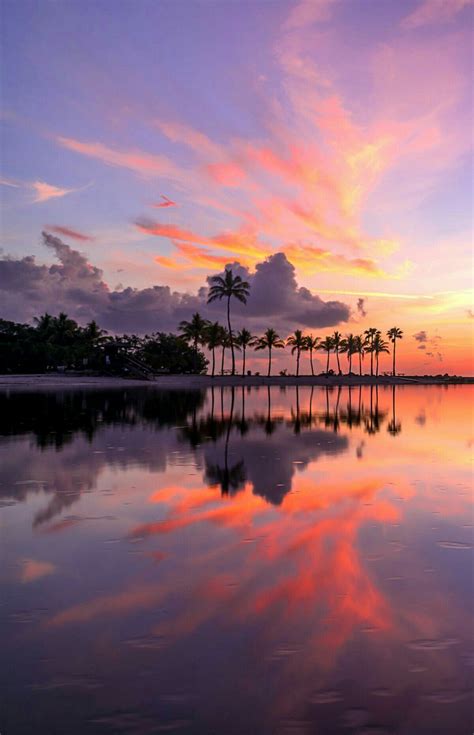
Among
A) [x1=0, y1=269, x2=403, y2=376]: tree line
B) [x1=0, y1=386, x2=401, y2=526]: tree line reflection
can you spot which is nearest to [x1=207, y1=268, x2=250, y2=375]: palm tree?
[x1=0, y1=269, x2=403, y2=376]: tree line

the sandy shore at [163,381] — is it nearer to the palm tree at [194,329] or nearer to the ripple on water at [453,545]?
the palm tree at [194,329]

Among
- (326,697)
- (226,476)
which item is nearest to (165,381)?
(226,476)

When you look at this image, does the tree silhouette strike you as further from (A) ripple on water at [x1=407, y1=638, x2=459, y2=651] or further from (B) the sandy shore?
(A) ripple on water at [x1=407, y1=638, x2=459, y2=651]

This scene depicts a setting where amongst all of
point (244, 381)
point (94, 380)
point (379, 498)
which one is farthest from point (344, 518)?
point (244, 381)

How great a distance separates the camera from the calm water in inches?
137

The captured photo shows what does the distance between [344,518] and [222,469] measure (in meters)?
4.43

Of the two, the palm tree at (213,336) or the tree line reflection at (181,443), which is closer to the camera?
the tree line reflection at (181,443)

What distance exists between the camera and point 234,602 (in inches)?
196

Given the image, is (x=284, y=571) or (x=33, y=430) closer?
(x=284, y=571)

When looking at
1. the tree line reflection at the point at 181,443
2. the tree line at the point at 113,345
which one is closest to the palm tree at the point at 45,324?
the tree line at the point at 113,345

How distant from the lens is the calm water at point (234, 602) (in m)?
3.48

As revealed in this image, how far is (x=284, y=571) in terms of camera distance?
5789 millimetres

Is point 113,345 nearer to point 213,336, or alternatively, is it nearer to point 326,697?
point 213,336

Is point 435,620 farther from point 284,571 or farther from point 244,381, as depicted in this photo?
point 244,381
